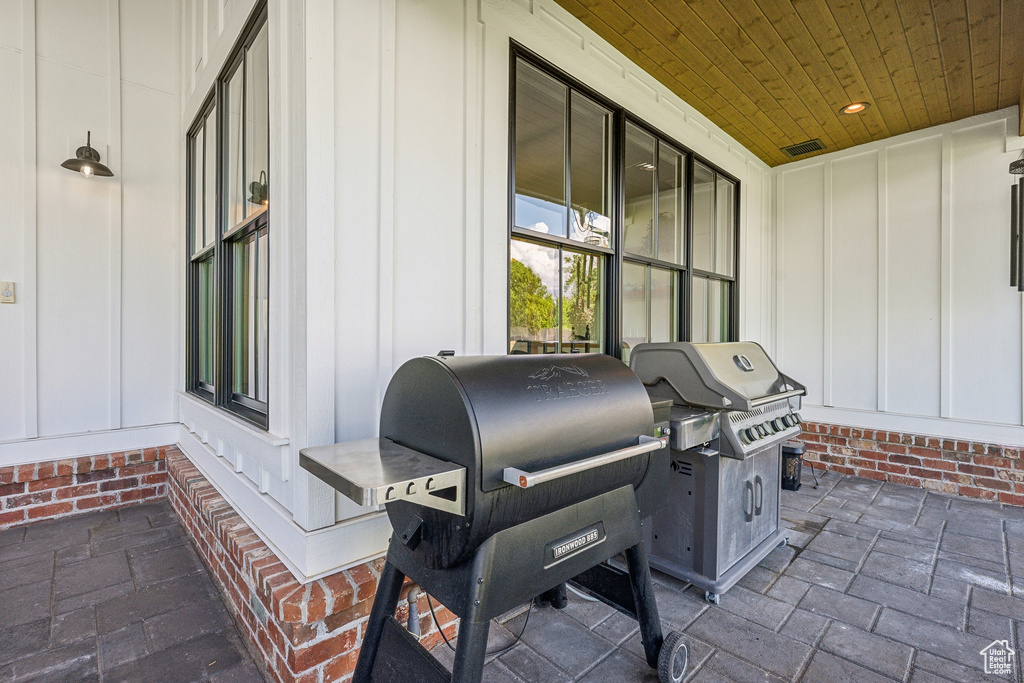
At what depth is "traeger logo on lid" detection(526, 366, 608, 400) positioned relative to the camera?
1485 millimetres

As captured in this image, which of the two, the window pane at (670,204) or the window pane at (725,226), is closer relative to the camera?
the window pane at (670,204)

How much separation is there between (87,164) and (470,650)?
3.85 meters

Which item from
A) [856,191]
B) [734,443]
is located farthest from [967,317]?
[734,443]

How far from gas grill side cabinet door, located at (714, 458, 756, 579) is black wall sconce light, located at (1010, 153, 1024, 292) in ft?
10.5

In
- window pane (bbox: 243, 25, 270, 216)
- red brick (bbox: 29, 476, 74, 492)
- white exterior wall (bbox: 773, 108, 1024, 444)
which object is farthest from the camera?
white exterior wall (bbox: 773, 108, 1024, 444)

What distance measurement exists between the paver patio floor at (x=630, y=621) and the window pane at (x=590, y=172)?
2201 millimetres

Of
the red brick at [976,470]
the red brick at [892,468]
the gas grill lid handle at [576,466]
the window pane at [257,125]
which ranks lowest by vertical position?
the red brick at [892,468]

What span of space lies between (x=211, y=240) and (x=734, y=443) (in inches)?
136

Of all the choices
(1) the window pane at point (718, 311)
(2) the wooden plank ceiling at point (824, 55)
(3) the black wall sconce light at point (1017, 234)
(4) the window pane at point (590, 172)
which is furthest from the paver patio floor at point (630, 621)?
(2) the wooden plank ceiling at point (824, 55)

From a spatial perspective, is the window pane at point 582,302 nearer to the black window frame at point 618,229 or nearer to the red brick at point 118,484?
the black window frame at point 618,229

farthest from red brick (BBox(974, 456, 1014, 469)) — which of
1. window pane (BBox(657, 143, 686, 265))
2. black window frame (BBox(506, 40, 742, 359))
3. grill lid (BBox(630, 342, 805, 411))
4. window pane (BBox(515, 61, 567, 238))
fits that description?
window pane (BBox(515, 61, 567, 238))

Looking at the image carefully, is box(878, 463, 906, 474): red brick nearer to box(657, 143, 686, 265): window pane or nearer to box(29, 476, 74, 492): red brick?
box(657, 143, 686, 265): window pane

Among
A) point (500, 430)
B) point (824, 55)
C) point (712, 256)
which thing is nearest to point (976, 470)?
point (712, 256)

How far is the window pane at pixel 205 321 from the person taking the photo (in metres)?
3.23
